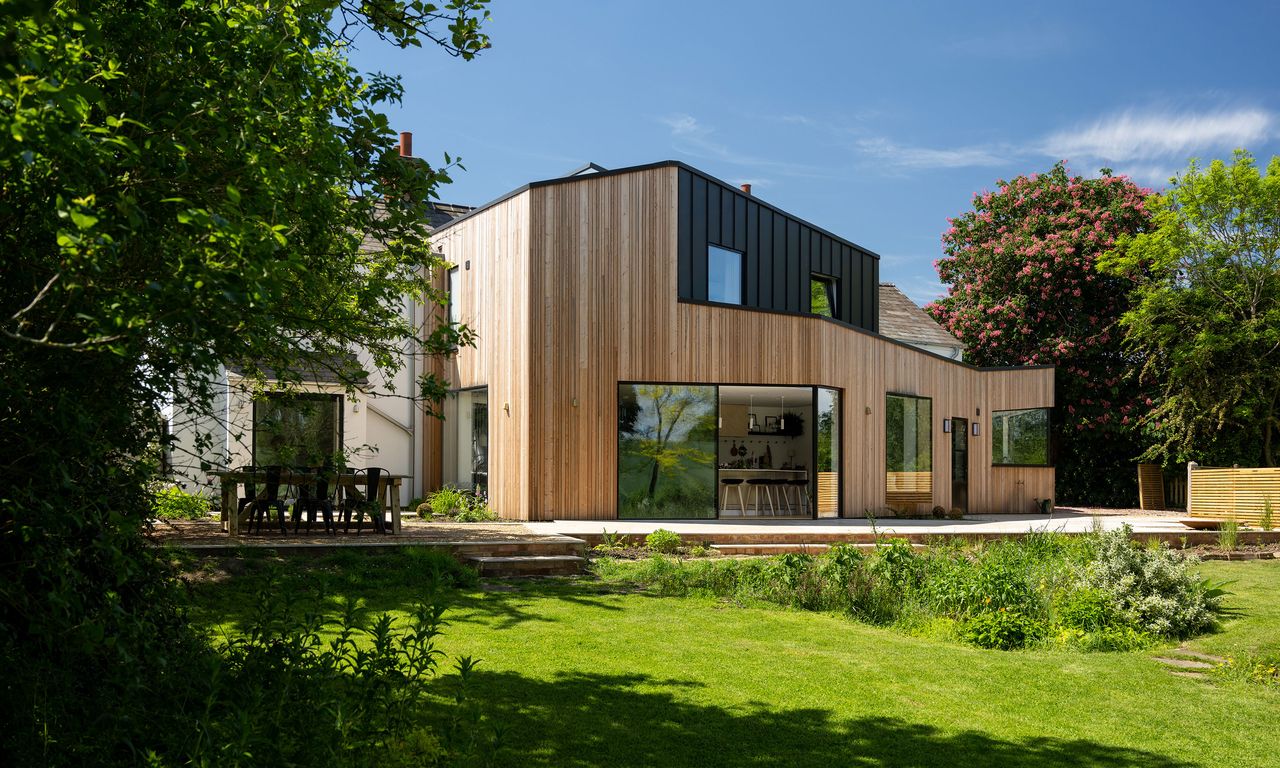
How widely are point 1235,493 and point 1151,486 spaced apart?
Answer: 27.2 feet

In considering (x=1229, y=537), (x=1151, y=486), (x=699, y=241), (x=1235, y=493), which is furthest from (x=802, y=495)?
(x=1151, y=486)

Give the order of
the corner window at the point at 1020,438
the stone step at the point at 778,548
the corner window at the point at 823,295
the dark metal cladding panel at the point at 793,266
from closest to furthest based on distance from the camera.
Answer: the stone step at the point at 778,548
the dark metal cladding panel at the point at 793,266
the corner window at the point at 823,295
the corner window at the point at 1020,438

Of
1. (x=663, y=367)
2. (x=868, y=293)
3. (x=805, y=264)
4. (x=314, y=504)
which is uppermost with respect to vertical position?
(x=805, y=264)

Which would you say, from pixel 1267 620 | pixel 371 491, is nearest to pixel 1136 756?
pixel 1267 620

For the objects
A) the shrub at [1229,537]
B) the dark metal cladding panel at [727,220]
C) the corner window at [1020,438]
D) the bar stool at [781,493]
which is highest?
the dark metal cladding panel at [727,220]

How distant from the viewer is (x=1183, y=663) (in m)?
6.73

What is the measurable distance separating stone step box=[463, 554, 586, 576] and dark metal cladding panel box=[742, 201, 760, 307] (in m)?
7.31

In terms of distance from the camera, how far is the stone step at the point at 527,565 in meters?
10.4

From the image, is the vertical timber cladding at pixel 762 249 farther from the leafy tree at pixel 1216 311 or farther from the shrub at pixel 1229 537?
the leafy tree at pixel 1216 311

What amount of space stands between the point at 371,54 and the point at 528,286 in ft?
27.4

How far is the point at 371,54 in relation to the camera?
22.3ft

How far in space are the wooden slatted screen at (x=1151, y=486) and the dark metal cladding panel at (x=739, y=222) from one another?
15220 mm

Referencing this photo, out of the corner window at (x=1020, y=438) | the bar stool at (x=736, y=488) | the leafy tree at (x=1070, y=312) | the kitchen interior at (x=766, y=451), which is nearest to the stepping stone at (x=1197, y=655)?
the kitchen interior at (x=766, y=451)

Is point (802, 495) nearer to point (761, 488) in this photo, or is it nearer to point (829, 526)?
point (761, 488)
